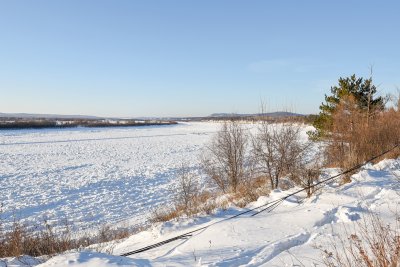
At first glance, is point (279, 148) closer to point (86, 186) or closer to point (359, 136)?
point (359, 136)

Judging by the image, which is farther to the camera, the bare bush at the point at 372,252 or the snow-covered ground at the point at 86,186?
the snow-covered ground at the point at 86,186

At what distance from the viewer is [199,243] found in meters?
5.26

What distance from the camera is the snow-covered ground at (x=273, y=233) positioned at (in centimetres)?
412

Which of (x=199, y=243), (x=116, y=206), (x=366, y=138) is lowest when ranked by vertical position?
(x=116, y=206)

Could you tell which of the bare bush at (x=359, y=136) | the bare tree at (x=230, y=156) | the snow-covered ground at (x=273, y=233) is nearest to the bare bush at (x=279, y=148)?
the bare bush at (x=359, y=136)

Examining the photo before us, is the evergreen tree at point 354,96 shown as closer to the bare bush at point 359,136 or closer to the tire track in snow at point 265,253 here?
the bare bush at point 359,136

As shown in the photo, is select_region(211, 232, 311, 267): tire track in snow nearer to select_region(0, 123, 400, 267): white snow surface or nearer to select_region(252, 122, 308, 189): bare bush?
select_region(0, 123, 400, 267): white snow surface

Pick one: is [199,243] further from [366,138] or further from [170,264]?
[366,138]

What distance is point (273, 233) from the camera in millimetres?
5328

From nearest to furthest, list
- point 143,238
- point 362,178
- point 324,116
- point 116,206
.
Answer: point 143,238
point 362,178
point 116,206
point 324,116

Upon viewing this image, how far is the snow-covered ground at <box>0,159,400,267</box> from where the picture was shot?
4.12 metres

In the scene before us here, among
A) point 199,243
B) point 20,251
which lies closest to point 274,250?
point 199,243

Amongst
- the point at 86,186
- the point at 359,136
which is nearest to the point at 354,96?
the point at 359,136

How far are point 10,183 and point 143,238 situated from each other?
1572 cm
